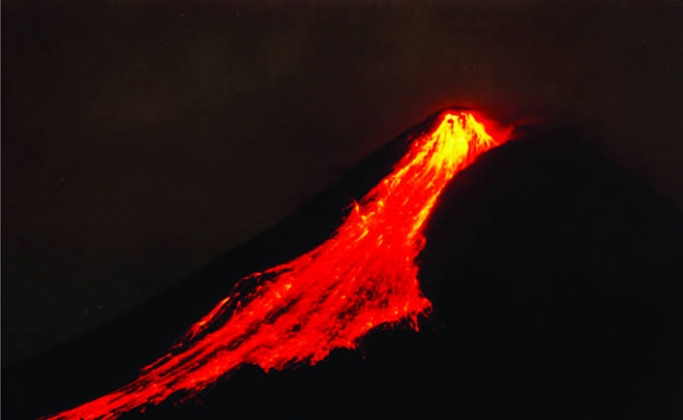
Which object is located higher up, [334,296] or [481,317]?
[334,296]

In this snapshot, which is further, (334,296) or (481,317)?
(334,296)

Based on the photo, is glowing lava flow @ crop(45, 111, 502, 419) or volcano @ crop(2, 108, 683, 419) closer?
volcano @ crop(2, 108, 683, 419)

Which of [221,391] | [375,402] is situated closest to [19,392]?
[221,391]

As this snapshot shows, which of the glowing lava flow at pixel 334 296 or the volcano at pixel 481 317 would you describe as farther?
the glowing lava flow at pixel 334 296

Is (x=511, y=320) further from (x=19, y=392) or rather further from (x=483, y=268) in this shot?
(x=19, y=392)
